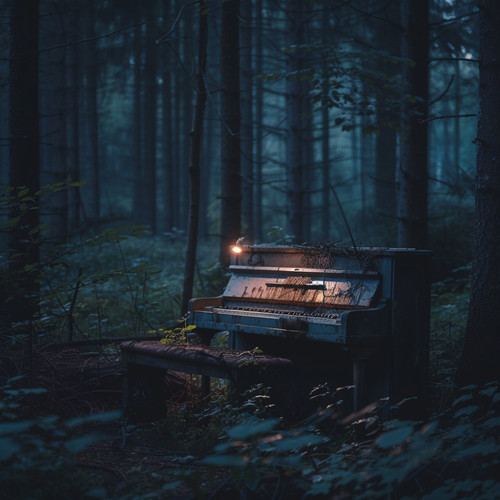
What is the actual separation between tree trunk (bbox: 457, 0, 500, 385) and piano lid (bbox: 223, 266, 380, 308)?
42.1 inches

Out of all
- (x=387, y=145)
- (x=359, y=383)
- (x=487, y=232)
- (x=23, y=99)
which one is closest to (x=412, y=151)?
(x=487, y=232)

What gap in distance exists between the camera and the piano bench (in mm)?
6066

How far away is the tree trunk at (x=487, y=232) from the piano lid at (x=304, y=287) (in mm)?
1070

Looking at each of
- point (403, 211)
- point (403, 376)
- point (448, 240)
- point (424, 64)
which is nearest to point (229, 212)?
point (403, 211)

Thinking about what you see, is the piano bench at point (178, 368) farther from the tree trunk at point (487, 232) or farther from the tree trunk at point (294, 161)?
the tree trunk at point (294, 161)

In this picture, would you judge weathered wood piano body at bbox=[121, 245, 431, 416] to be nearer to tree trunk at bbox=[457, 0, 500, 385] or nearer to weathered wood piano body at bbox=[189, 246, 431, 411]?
weathered wood piano body at bbox=[189, 246, 431, 411]

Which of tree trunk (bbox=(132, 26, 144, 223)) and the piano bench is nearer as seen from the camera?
the piano bench

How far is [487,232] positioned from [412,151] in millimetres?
4688

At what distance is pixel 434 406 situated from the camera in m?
6.92

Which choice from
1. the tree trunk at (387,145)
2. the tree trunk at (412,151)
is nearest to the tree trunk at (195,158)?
the tree trunk at (412,151)

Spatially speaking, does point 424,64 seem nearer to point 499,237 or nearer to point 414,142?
point 414,142

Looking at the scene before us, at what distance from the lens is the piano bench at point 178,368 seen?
6066 mm

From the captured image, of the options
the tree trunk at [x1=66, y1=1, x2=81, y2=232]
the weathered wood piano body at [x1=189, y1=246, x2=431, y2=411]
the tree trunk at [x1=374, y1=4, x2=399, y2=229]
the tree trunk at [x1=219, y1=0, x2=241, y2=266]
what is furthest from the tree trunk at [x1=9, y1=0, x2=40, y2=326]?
the tree trunk at [x1=374, y1=4, x2=399, y2=229]

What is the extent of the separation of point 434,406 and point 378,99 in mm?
5653
